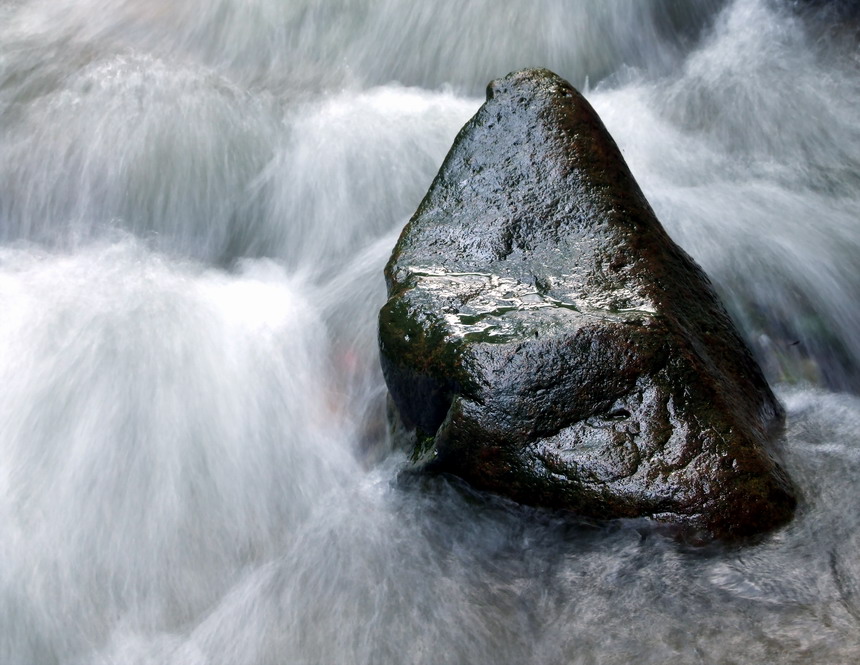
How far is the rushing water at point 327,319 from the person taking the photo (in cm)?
314

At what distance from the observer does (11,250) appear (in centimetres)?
530

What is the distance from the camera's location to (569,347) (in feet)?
10.7

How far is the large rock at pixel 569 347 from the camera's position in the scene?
3.10 m

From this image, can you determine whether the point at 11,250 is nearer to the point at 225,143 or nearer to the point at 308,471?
the point at 225,143

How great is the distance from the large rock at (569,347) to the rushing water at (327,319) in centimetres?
19

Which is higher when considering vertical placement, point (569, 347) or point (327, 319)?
point (327, 319)

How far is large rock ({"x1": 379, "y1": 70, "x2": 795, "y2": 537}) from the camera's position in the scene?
10.2 ft

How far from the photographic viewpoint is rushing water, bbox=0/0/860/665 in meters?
3.14

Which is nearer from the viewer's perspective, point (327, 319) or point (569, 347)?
point (569, 347)

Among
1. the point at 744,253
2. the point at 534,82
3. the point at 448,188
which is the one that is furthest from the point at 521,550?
the point at 744,253

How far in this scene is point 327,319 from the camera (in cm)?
488

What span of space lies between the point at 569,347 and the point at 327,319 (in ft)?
6.43

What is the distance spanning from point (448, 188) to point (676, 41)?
362 centimetres

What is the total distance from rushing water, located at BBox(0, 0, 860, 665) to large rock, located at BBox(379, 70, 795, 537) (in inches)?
7.6
